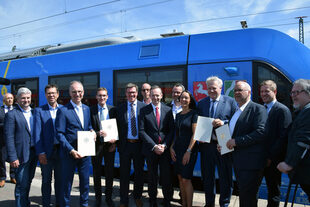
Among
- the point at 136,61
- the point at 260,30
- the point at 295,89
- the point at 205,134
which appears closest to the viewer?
the point at 295,89

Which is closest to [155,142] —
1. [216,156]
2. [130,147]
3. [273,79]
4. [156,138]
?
[156,138]

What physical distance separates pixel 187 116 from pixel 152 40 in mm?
2486

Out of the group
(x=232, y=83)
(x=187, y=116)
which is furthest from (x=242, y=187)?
(x=232, y=83)

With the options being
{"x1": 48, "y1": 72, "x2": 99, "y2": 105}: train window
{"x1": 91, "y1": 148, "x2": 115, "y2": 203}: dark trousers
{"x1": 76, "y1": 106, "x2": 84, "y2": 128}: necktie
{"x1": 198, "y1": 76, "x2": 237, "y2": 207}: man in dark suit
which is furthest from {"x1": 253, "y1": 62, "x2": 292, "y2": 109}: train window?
{"x1": 48, "y1": 72, "x2": 99, "y2": 105}: train window

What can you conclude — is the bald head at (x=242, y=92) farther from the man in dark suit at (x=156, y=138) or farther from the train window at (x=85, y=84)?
the train window at (x=85, y=84)

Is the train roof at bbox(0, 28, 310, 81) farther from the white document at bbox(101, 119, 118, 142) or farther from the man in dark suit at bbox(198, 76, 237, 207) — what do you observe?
the white document at bbox(101, 119, 118, 142)

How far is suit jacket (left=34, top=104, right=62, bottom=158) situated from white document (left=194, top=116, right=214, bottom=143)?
1966 mm

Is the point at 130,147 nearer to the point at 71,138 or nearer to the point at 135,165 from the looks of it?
the point at 135,165

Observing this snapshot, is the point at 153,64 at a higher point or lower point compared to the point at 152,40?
lower

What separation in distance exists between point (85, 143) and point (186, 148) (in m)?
1.38

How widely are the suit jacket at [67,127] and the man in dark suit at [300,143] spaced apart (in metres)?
2.55

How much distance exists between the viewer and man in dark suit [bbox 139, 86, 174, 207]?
3.77 m

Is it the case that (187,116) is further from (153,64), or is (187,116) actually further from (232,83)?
(153,64)

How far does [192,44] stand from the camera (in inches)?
196
